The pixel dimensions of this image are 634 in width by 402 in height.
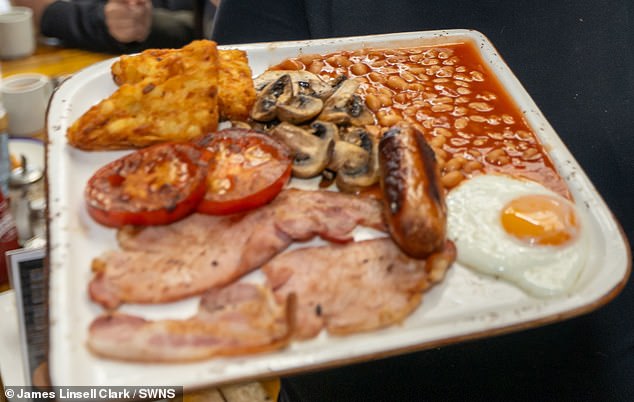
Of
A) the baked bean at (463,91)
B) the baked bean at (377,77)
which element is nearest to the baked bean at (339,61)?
the baked bean at (377,77)

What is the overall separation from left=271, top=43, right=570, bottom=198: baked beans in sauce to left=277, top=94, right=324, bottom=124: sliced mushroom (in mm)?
231

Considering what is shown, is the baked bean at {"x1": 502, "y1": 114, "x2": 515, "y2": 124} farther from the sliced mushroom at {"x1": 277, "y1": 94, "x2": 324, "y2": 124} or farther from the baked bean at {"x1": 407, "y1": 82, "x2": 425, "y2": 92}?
the sliced mushroom at {"x1": 277, "y1": 94, "x2": 324, "y2": 124}

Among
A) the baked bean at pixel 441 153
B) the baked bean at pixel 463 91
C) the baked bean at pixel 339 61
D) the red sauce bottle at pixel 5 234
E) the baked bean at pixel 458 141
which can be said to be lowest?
the red sauce bottle at pixel 5 234

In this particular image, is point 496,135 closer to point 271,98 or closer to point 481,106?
point 481,106

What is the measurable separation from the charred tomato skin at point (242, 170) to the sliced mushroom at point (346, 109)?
0.92 ft

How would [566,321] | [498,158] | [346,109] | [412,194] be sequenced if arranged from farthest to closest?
[566,321]
[346,109]
[498,158]
[412,194]

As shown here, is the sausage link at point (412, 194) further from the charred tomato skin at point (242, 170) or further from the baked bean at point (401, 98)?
the baked bean at point (401, 98)

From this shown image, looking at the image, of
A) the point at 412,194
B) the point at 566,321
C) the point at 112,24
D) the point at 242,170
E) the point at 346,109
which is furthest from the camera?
the point at 112,24

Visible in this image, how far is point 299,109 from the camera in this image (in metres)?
2.01

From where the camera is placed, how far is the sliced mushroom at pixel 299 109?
1.98 meters

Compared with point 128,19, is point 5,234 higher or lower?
lower

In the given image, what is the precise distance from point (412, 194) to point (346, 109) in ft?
1.98

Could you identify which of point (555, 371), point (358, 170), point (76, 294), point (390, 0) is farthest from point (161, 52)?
point (555, 371)

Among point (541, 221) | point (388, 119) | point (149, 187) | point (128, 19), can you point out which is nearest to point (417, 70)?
point (388, 119)
